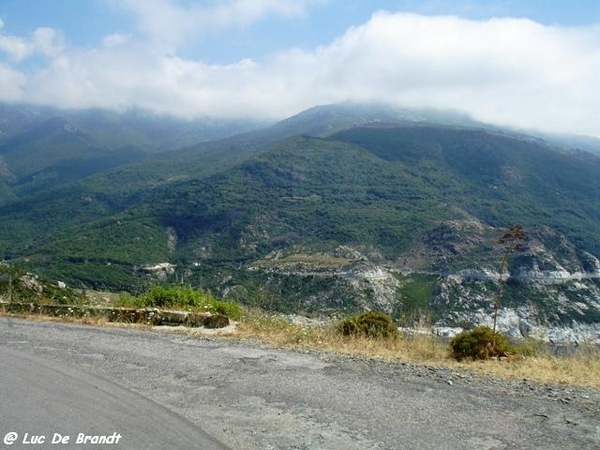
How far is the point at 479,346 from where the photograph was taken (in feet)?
32.0

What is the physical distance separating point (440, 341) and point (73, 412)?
7.22 meters

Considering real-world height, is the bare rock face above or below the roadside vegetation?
below

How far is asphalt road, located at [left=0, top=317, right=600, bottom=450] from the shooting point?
5.59 metres

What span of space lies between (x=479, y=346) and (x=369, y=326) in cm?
259

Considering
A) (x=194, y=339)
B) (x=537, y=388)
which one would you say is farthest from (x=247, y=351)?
(x=537, y=388)

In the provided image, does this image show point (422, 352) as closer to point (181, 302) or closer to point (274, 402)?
point (274, 402)

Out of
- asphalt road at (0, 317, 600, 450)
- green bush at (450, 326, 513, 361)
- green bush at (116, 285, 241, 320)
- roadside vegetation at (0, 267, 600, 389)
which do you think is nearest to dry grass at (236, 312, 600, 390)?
roadside vegetation at (0, 267, 600, 389)

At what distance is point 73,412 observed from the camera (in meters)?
6.14

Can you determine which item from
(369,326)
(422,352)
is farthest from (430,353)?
(369,326)

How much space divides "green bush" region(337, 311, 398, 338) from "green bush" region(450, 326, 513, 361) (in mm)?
1711

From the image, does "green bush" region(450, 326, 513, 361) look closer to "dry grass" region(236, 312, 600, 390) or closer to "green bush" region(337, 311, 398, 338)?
"dry grass" region(236, 312, 600, 390)

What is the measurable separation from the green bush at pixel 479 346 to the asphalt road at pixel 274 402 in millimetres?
1700

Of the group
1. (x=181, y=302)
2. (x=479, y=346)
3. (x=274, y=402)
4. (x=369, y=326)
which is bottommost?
(x=181, y=302)

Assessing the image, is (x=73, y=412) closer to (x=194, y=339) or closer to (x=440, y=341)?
(x=194, y=339)
